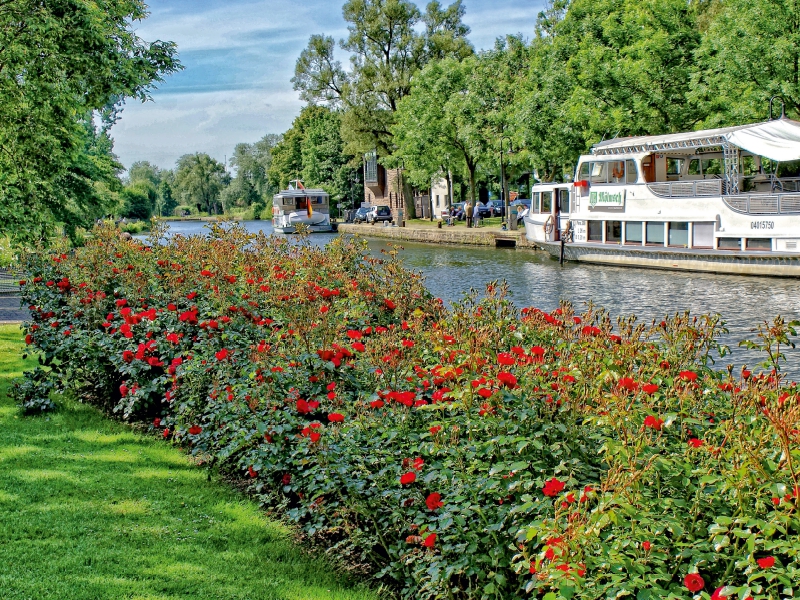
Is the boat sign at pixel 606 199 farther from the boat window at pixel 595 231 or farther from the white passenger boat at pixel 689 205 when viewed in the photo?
the boat window at pixel 595 231

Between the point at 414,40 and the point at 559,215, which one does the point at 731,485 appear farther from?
the point at 414,40

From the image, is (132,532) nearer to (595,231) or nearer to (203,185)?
(595,231)

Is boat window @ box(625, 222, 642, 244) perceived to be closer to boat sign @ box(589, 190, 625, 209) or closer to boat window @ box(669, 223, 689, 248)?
boat sign @ box(589, 190, 625, 209)

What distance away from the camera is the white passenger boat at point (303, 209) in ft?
240

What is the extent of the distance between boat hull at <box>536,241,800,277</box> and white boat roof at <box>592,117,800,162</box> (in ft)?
11.5

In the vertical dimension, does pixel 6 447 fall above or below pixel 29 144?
below

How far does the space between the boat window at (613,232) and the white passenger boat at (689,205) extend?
0.04 metres

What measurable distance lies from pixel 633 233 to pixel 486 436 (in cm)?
2996

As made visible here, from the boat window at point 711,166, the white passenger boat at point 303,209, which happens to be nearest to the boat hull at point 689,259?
the boat window at point 711,166

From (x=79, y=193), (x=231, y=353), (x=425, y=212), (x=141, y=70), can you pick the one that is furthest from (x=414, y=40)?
(x=231, y=353)

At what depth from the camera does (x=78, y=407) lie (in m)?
9.27

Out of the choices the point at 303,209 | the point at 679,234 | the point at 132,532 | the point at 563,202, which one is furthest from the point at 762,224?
the point at 303,209

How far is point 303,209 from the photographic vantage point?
74.8 metres

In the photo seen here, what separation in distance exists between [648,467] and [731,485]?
373 millimetres
